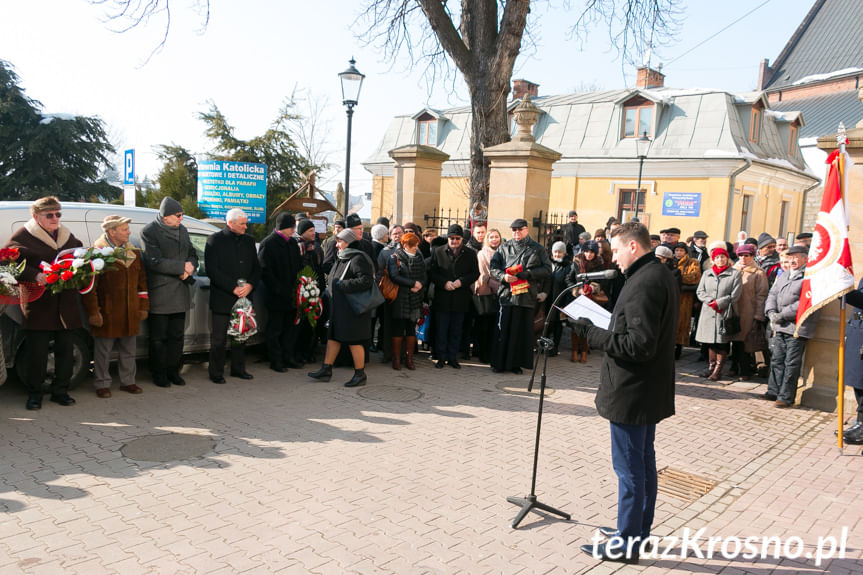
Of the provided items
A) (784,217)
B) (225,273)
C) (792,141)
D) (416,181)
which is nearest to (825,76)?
(792,141)

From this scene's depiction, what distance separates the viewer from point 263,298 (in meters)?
8.25

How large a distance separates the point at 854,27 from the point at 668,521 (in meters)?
56.1

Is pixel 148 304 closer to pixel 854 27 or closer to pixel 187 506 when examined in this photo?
pixel 187 506

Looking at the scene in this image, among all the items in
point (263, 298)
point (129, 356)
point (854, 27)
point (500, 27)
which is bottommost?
point (129, 356)

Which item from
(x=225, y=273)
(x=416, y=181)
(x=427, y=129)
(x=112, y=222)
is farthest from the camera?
(x=427, y=129)

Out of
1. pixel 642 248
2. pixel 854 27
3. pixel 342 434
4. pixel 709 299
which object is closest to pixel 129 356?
pixel 342 434

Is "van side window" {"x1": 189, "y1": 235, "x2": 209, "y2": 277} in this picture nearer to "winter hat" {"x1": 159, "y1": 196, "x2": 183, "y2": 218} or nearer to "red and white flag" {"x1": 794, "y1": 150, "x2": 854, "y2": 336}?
"winter hat" {"x1": 159, "y1": 196, "x2": 183, "y2": 218}

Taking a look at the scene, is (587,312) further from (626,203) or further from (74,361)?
(626,203)

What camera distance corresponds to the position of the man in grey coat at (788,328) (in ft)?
24.6

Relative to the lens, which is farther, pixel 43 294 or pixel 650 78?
pixel 650 78

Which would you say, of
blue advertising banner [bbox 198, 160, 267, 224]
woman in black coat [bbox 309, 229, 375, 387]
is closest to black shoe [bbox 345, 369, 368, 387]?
woman in black coat [bbox 309, 229, 375, 387]

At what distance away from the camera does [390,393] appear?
7.42 m

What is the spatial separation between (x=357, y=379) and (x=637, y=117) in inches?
952

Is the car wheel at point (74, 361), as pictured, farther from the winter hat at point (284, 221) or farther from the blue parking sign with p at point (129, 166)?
the blue parking sign with p at point (129, 166)
